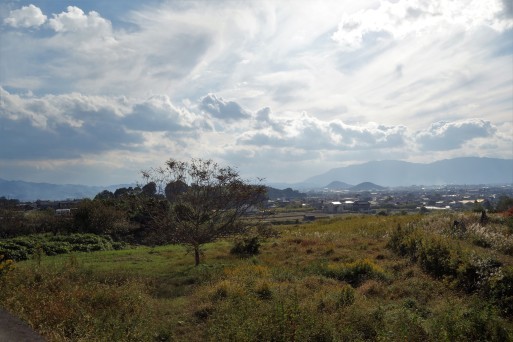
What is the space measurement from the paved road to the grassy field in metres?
1.45

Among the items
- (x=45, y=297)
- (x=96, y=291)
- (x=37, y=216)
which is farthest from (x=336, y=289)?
(x=37, y=216)

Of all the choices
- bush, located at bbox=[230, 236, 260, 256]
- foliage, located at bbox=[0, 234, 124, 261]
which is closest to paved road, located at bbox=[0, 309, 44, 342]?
foliage, located at bbox=[0, 234, 124, 261]

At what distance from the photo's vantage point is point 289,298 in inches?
428

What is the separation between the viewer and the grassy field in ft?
27.7

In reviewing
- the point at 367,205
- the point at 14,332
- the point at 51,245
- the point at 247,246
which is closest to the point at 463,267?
the point at 14,332

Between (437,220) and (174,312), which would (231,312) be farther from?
(437,220)

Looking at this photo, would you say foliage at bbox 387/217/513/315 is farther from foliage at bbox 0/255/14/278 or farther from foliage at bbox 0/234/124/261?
foliage at bbox 0/234/124/261

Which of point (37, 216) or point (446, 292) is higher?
point (37, 216)

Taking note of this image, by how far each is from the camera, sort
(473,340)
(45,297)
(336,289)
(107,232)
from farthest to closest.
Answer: (107,232)
(336,289)
(45,297)
(473,340)

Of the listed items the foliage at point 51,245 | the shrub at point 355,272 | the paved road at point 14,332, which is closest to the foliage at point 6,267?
the paved road at point 14,332

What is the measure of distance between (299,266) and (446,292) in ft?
19.9

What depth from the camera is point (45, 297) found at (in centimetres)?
1036

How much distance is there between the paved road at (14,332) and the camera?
18.4 ft

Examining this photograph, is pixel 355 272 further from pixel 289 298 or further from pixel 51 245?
pixel 51 245
